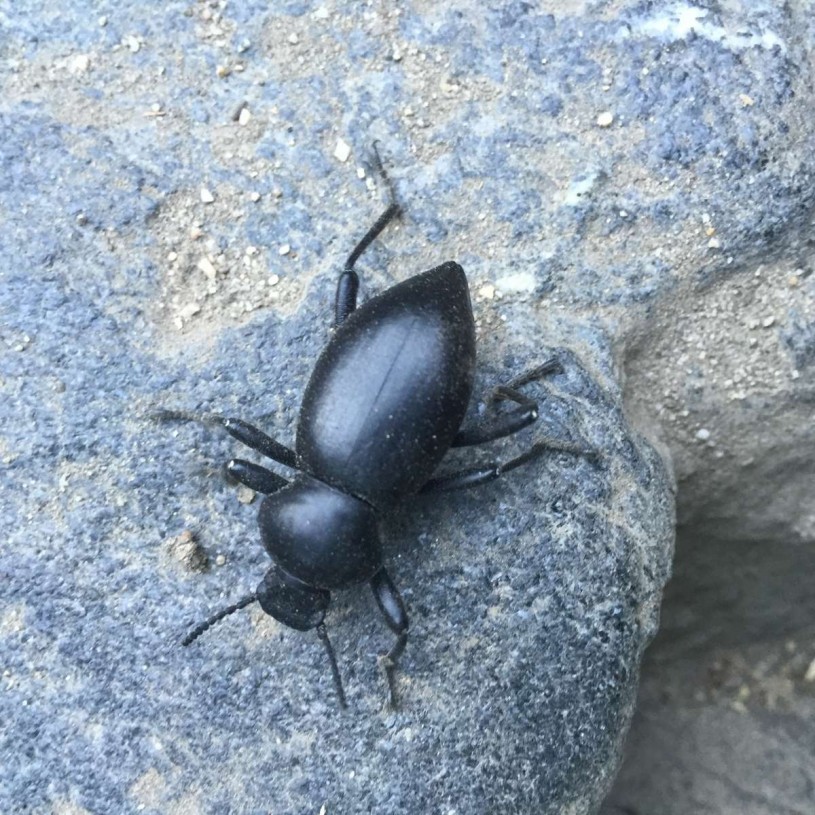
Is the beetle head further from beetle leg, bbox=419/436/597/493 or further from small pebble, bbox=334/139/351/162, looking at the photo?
small pebble, bbox=334/139/351/162

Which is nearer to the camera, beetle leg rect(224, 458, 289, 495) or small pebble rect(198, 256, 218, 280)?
beetle leg rect(224, 458, 289, 495)

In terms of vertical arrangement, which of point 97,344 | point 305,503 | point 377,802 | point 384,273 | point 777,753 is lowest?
point 777,753

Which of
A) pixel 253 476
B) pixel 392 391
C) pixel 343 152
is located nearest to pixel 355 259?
pixel 343 152

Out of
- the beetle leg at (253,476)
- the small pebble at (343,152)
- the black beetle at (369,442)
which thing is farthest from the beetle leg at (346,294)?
the beetle leg at (253,476)

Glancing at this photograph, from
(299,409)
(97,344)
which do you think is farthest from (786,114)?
(97,344)

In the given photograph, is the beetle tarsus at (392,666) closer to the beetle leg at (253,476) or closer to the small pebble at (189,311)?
the beetle leg at (253,476)

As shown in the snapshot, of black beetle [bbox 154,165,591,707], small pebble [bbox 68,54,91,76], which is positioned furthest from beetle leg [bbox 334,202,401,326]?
small pebble [bbox 68,54,91,76]

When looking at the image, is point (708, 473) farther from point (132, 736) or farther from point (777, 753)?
point (132, 736)
